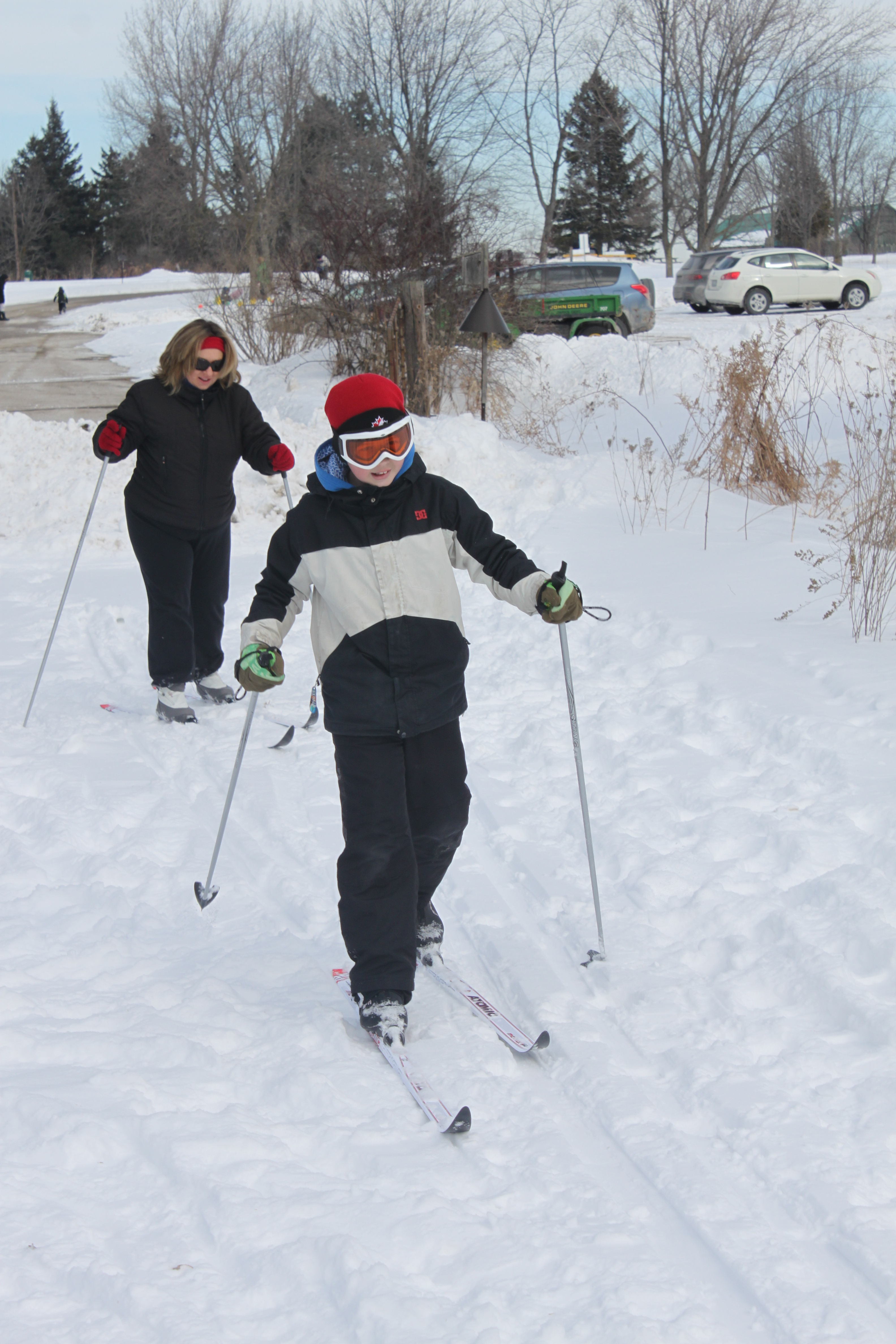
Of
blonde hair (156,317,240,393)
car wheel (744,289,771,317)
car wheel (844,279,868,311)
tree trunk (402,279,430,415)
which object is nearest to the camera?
blonde hair (156,317,240,393)

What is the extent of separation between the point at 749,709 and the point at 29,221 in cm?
5921

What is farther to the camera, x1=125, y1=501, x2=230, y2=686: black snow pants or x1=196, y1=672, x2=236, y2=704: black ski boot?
x1=196, y1=672, x2=236, y2=704: black ski boot

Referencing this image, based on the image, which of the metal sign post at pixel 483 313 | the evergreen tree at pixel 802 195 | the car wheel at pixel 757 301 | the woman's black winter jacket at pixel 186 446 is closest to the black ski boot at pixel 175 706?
the woman's black winter jacket at pixel 186 446

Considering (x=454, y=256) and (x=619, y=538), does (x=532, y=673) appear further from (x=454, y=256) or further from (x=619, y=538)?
(x=454, y=256)

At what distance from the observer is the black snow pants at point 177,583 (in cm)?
508

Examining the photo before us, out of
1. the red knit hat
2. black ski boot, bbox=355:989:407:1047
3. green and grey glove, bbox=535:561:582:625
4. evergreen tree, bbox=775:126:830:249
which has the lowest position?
black ski boot, bbox=355:989:407:1047

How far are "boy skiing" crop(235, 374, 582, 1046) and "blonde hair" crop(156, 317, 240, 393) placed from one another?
2.27 metres

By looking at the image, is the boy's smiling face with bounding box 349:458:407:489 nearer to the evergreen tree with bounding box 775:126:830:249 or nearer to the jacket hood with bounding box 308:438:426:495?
the jacket hood with bounding box 308:438:426:495

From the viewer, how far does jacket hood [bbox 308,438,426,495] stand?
270 cm

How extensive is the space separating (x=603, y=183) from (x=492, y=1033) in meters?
49.1

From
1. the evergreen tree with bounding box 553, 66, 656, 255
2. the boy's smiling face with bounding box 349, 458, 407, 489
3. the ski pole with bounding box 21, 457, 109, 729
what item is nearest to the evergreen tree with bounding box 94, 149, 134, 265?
the evergreen tree with bounding box 553, 66, 656, 255

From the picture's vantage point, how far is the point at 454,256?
42.0ft

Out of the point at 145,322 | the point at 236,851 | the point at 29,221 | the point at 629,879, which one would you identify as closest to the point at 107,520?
the point at 236,851

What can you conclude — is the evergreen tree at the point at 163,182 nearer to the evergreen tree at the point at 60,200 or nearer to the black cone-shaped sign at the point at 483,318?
the evergreen tree at the point at 60,200
